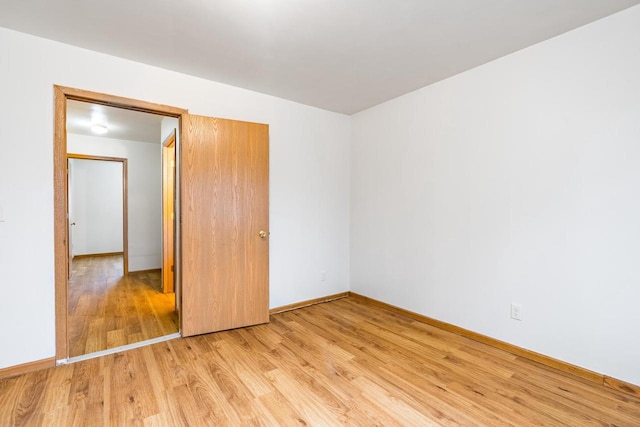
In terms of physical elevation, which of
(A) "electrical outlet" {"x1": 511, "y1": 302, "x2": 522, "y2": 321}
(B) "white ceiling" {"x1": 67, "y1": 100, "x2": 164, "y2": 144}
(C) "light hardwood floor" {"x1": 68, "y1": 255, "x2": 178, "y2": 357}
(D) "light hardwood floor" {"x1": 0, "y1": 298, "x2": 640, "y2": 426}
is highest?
(B) "white ceiling" {"x1": 67, "y1": 100, "x2": 164, "y2": 144}

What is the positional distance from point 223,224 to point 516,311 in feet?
8.75

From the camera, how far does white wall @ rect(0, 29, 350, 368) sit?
2057 mm

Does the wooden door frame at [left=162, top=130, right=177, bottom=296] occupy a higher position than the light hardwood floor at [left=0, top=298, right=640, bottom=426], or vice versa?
the wooden door frame at [left=162, top=130, right=177, bottom=296]

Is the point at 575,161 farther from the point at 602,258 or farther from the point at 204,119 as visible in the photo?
the point at 204,119

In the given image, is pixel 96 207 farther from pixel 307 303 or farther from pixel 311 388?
pixel 311 388

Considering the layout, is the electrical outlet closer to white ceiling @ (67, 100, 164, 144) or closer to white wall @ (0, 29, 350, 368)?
white wall @ (0, 29, 350, 368)

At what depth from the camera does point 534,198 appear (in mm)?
2295

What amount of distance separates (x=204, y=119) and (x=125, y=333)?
7.01ft

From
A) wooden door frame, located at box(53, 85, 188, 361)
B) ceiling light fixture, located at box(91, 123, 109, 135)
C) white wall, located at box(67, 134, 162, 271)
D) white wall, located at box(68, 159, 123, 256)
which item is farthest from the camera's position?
white wall, located at box(68, 159, 123, 256)

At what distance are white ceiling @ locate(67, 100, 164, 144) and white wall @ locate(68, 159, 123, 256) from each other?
9.33ft

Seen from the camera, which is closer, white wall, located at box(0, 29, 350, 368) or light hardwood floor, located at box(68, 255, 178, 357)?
white wall, located at box(0, 29, 350, 368)

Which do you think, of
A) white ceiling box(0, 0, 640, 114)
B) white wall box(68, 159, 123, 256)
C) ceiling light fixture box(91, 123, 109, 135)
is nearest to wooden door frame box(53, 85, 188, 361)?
white ceiling box(0, 0, 640, 114)

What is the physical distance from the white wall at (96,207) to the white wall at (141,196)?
2.52m

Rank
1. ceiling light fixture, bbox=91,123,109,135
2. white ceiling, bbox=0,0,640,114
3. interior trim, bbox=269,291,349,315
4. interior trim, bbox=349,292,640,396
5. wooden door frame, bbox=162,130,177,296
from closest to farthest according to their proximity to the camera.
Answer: white ceiling, bbox=0,0,640,114 < interior trim, bbox=349,292,640,396 < interior trim, bbox=269,291,349,315 < wooden door frame, bbox=162,130,177,296 < ceiling light fixture, bbox=91,123,109,135
